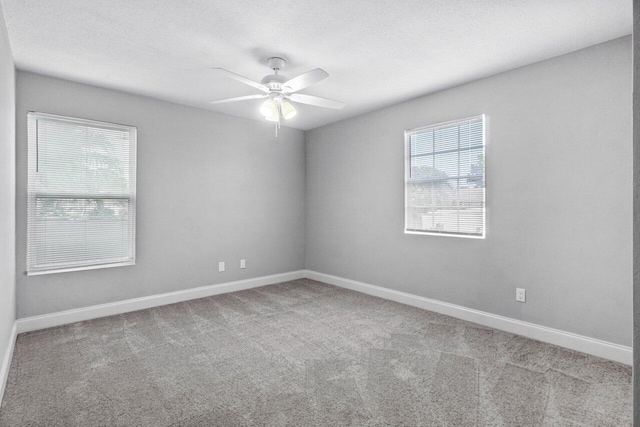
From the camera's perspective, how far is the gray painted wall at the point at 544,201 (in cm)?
263

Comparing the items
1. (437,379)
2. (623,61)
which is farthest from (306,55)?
(437,379)

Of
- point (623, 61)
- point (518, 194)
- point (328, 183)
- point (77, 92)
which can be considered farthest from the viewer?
point (328, 183)

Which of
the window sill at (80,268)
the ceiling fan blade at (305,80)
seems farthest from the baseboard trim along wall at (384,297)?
the ceiling fan blade at (305,80)

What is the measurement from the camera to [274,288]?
16.2 feet

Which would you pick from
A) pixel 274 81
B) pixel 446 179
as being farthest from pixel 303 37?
pixel 446 179

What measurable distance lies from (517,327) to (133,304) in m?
4.05

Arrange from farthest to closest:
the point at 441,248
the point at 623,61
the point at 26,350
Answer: the point at 441,248 → the point at 26,350 → the point at 623,61

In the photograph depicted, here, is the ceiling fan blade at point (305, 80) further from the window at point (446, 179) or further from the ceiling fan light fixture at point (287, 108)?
the window at point (446, 179)

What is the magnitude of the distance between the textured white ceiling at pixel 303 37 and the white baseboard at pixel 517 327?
7.80ft

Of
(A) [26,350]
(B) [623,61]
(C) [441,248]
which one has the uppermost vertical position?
(B) [623,61]

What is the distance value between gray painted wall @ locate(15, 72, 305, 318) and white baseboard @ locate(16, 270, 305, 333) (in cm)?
7

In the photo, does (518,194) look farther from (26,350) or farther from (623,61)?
(26,350)

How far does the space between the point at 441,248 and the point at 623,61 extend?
2.19m

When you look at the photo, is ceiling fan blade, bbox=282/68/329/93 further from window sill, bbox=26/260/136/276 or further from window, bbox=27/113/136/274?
window sill, bbox=26/260/136/276
